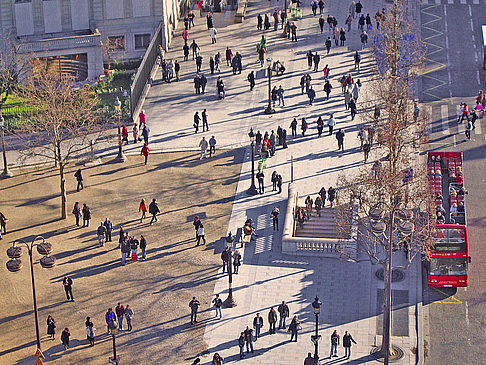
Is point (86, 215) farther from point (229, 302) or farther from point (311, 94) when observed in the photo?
point (311, 94)

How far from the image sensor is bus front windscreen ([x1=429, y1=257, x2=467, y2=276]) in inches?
2566

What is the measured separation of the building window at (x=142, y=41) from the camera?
3782 inches

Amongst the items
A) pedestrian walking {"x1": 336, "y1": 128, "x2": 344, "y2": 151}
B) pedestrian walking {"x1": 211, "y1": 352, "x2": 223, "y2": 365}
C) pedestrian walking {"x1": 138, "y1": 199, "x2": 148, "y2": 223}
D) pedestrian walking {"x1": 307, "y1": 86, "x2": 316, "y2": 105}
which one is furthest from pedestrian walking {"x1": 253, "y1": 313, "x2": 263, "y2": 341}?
pedestrian walking {"x1": 307, "y1": 86, "x2": 316, "y2": 105}

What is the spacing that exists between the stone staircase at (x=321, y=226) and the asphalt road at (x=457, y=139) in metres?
7.42

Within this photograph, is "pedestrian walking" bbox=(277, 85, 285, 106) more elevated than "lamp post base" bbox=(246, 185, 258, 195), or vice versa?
"pedestrian walking" bbox=(277, 85, 285, 106)

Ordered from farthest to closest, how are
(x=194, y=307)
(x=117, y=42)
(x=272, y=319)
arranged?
(x=117, y=42) < (x=194, y=307) < (x=272, y=319)

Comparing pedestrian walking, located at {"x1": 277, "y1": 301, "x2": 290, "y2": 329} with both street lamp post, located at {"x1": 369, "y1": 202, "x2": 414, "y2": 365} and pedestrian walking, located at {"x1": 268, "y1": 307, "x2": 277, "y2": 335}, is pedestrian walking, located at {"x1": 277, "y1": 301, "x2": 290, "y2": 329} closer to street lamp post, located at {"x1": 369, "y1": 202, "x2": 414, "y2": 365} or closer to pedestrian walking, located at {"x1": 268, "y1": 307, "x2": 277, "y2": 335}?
pedestrian walking, located at {"x1": 268, "y1": 307, "x2": 277, "y2": 335}

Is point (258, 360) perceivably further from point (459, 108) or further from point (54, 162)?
point (459, 108)

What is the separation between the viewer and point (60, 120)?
7312 centimetres

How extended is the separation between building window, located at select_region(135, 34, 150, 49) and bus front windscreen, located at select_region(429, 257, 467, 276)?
127 ft

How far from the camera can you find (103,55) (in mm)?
94312

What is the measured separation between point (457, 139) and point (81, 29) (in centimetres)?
2993

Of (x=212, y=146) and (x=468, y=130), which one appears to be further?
(x=468, y=130)

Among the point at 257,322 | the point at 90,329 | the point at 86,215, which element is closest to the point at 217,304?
the point at 257,322
